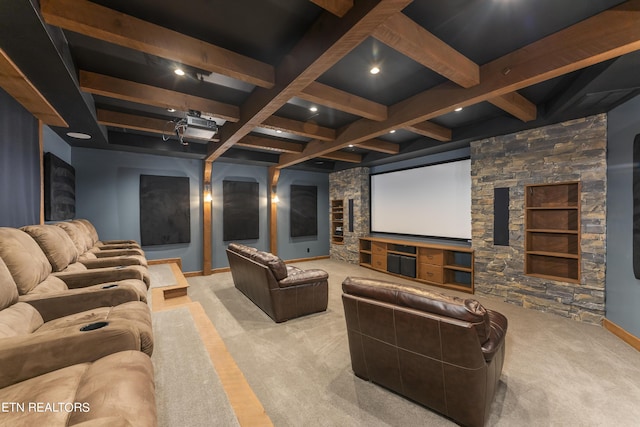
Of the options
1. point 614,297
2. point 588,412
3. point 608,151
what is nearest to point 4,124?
point 588,412

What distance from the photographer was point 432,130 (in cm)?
402

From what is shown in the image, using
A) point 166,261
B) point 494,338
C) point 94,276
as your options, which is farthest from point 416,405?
point 166,261

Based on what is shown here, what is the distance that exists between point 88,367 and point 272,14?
7.32 ft

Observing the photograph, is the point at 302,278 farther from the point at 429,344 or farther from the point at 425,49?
the point at 425,49

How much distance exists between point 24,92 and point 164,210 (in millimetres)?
3314

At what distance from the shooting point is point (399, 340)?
5.83 feet

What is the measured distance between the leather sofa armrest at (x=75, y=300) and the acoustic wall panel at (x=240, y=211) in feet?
14.3

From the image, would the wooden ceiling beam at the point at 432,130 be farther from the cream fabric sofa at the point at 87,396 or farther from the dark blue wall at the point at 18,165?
the dark blue wall at the point at 18,165

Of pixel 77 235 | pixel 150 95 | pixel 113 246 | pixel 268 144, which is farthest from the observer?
pixel 268 144

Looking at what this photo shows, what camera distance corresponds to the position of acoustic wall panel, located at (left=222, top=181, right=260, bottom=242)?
6160 mm

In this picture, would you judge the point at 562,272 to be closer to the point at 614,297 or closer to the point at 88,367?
the point at 614,297

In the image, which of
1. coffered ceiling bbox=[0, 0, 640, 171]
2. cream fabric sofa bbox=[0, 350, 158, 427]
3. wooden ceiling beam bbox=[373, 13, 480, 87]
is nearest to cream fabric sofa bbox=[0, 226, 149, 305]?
cream fabric sofa bbox=[0, 350, 158, 427]

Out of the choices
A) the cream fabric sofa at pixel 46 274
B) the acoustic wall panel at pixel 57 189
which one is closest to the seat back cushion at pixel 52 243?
the cream fabric sofa at pixel 46 274

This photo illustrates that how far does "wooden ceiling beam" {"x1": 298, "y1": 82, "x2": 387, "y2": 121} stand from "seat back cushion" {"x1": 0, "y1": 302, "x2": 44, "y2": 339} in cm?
258
